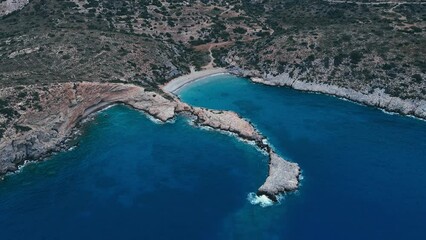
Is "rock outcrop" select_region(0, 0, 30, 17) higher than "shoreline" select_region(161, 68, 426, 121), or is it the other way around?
"rock outcrop" select_region(0, 0, 30, 17)

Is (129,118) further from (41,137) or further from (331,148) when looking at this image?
(331,148)

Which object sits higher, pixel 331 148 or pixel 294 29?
pixel 294 29

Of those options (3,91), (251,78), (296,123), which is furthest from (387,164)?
(3,91)

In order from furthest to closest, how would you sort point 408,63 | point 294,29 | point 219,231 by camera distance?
1. point 294,29
2. point 408,63
3. point 219,231

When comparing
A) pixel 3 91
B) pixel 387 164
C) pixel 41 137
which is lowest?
pixel 387 164

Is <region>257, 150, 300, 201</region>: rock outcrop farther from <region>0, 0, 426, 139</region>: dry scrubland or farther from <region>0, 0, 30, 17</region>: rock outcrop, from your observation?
<region>0, 0, 30, 17</region>: rock outcrop

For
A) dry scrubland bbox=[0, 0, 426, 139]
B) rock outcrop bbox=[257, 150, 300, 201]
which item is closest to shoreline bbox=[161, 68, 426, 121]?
dry scrubland bbox=[0, 0, 426, 139]

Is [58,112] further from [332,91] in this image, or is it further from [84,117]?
[332,91]

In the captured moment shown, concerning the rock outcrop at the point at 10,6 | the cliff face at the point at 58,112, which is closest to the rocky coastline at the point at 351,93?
the cliff face at the point at 58,112
